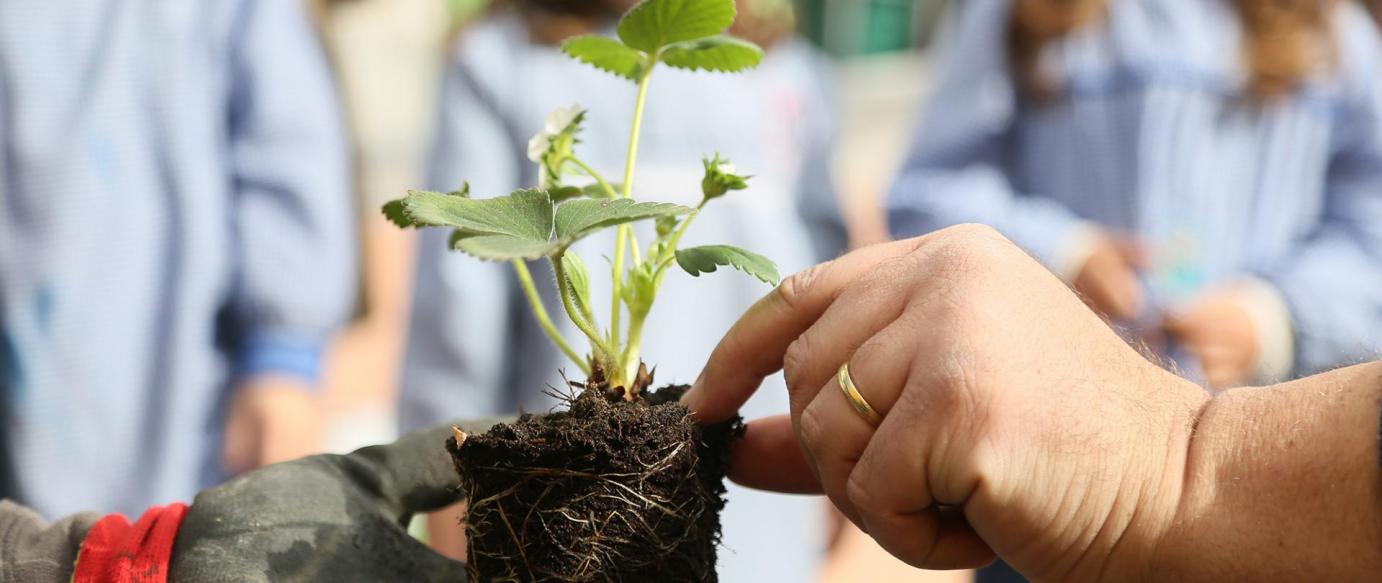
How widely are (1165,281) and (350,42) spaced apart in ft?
14.9

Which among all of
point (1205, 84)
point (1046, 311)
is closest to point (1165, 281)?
point (1205, 84)

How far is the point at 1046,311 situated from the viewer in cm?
90

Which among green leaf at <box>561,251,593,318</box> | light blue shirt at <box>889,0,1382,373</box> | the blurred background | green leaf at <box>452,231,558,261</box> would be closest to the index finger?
green leaf at <box>561,251,593,318</box>

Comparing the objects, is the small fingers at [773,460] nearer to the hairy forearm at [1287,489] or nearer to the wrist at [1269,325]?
the hairy forearm at [1287,489]

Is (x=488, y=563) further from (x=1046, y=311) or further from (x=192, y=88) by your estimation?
(x=192, y=88)

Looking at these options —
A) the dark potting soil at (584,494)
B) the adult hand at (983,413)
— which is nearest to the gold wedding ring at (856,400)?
the adult hand at (983,413)

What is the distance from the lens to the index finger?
97 cm

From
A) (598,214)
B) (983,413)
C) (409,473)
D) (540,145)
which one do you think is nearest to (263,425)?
(409,473)

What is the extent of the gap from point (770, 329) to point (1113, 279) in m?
1.37

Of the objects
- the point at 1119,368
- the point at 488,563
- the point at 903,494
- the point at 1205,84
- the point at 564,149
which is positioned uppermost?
the point at 1205,84

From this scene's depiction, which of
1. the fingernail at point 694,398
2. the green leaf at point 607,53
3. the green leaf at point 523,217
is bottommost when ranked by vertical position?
the fingernail at point 694,398

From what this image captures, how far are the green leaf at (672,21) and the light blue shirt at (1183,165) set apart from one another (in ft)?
4.19

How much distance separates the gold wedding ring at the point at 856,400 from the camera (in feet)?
2.95

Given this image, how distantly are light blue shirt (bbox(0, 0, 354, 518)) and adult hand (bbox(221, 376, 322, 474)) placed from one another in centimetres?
3
